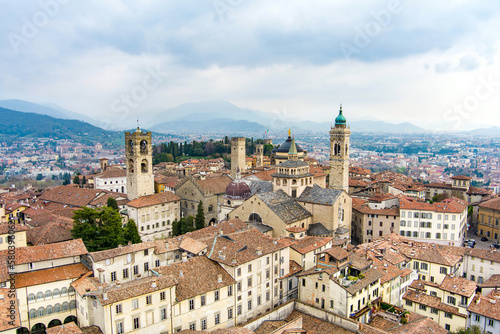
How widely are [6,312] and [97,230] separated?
15465mm

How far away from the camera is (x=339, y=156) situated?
191 ft

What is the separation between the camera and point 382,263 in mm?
37406

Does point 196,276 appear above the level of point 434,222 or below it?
above

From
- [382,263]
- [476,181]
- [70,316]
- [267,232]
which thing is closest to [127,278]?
[70,316]

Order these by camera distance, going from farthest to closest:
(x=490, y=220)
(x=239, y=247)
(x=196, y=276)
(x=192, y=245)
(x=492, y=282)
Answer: (x=490, y=220)
(x=492, y=282)
(x=192, y=245)
(x=239, y=247)
(x=196, y=276)

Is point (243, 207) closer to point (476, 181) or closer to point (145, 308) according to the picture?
point (145, 308)

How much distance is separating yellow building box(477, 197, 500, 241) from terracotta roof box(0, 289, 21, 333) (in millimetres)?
60239

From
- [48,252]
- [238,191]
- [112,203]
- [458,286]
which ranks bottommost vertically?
[458,286]

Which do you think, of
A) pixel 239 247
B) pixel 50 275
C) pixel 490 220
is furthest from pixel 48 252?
pixel 490 220

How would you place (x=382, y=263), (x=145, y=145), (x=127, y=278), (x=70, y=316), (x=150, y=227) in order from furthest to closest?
(x=145, y=145) < (x=150, y=227) < (x=382, y=263) < (x=127, y=278) < (x=70, y=316)

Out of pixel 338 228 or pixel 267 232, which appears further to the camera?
pixel 338 228

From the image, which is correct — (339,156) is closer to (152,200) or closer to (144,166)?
(152,200)

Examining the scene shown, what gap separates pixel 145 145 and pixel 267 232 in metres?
33.3

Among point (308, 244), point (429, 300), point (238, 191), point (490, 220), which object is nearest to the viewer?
point (429, 300)
